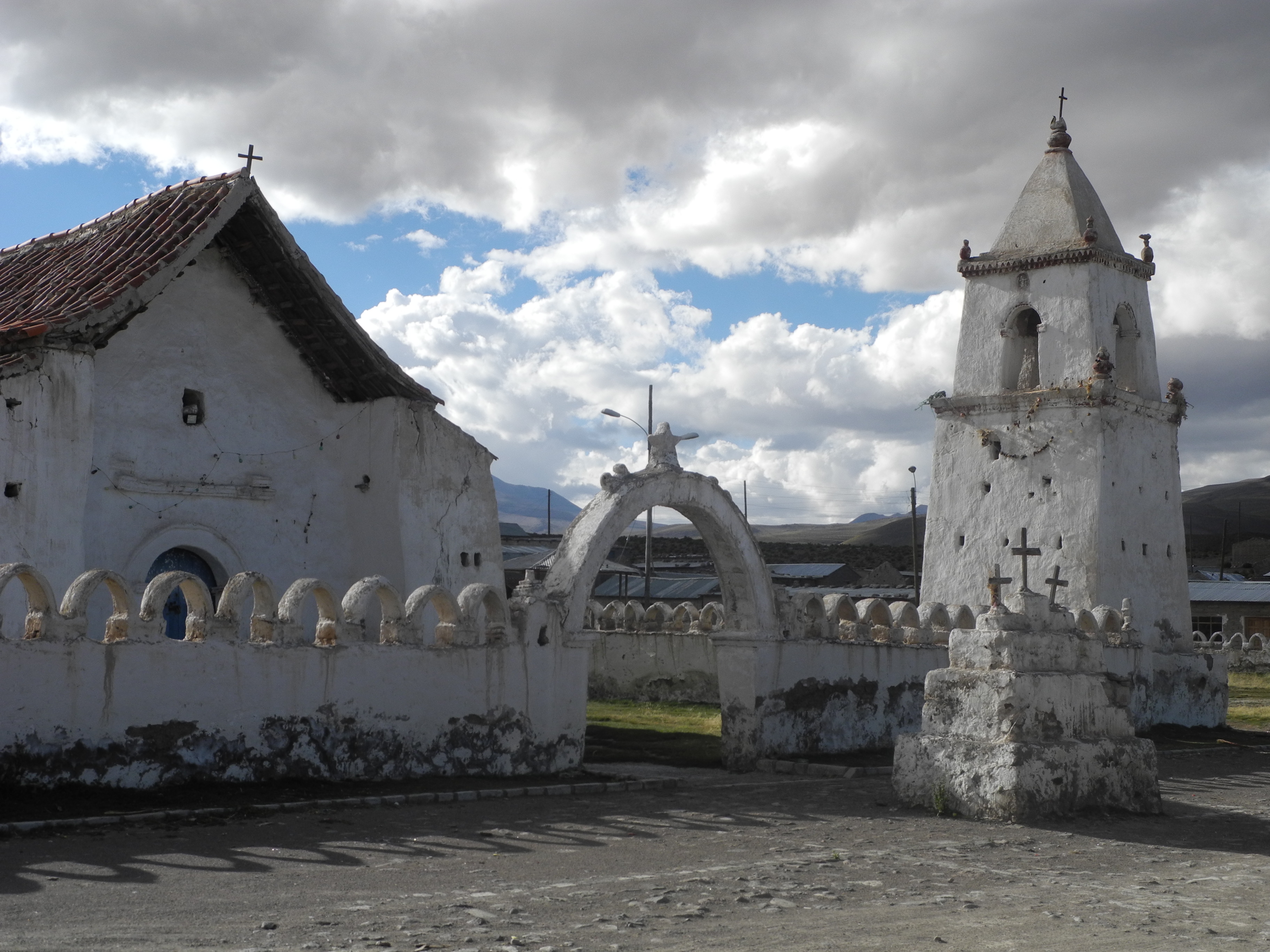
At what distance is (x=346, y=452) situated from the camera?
1583 cm

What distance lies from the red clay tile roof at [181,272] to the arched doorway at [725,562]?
3.04 metres

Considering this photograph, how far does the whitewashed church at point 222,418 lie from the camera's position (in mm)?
12867

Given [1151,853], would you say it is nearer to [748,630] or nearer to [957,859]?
[957,859]

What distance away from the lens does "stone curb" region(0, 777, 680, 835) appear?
9172mm

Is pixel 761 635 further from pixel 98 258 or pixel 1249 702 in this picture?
pixel 1249 702

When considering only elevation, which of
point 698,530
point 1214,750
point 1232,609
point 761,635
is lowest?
point 1214,750

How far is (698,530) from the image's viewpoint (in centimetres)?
1472

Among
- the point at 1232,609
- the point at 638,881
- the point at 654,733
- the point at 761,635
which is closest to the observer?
the point at 638,881

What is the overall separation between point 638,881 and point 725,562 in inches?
290

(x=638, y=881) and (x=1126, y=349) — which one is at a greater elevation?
(x=1126, y=349)

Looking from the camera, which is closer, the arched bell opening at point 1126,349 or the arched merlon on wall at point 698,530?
the arched merlon on wall at point 698,530

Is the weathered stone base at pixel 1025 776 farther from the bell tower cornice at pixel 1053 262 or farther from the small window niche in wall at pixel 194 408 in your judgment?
the bell tower cornice at pixel 1053 262

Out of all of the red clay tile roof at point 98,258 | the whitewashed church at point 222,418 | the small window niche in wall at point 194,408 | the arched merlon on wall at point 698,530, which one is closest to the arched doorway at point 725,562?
the arched merlon on wall at point 698,530

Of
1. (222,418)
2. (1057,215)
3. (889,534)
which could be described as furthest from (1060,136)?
(889,534)
